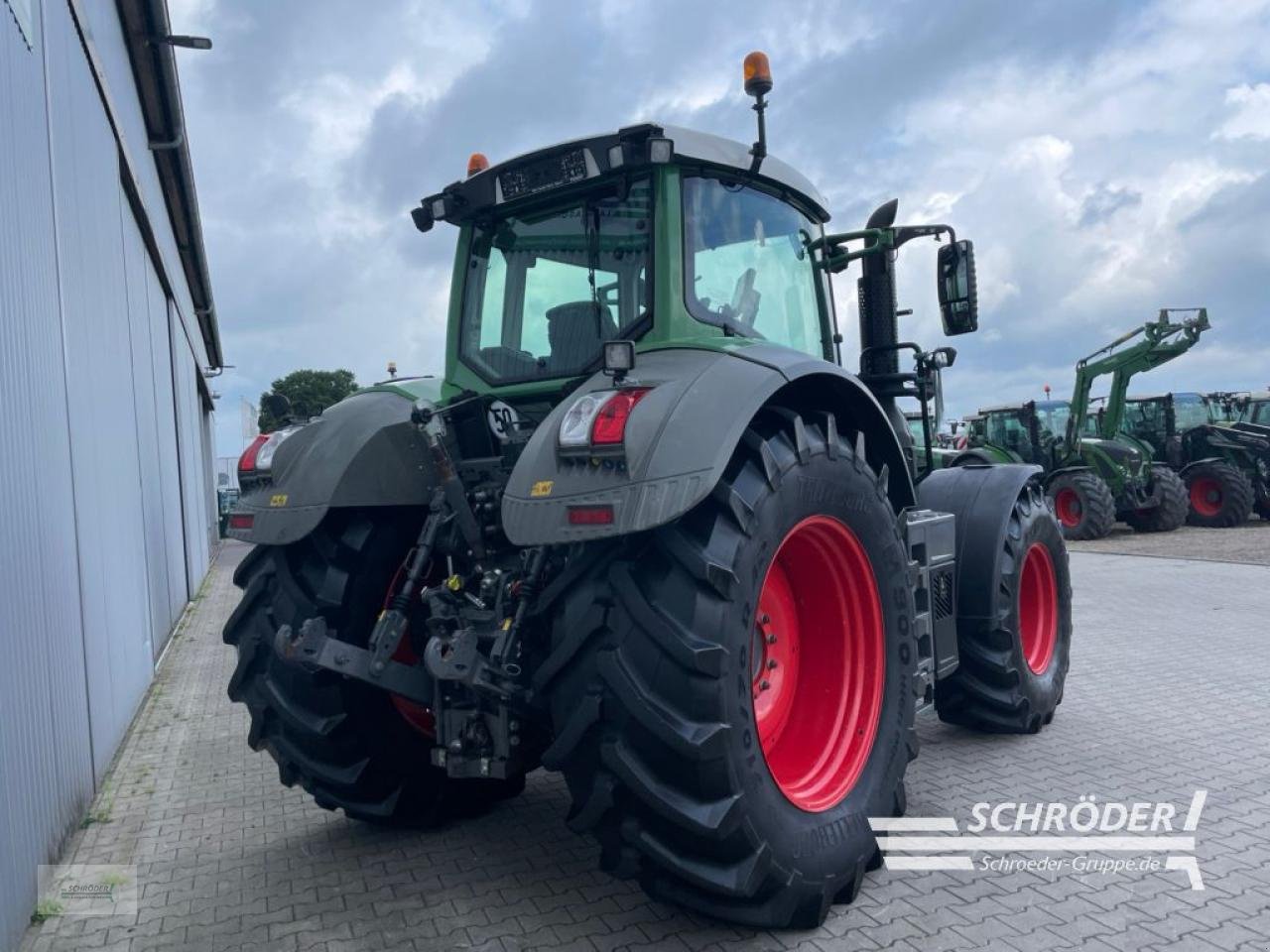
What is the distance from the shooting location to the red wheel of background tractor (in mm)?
Answer: 16344

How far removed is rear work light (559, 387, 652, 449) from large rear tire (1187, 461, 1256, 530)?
18.0 m

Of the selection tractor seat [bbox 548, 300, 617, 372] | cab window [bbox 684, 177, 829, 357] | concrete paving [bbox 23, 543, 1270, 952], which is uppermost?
cab window [bbox 684, 177, 829, 357]

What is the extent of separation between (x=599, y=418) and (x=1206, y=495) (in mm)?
18683

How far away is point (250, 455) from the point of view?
3.83 m

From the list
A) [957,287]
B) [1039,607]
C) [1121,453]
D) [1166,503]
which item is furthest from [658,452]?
[1166,503]

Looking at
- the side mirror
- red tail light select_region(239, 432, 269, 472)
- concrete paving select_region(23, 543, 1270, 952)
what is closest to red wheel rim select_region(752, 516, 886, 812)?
concrete paving select_region(23, 543, 1270, 952)

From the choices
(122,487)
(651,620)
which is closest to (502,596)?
(651,620)

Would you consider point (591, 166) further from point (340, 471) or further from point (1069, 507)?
point (1069, 507)

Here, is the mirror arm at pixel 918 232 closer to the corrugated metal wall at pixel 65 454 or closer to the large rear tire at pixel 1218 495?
the corrugated metal wall at pixel 65 454

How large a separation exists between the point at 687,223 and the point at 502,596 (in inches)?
58.3

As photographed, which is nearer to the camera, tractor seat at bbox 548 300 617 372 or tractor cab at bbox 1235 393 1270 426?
tractor seat at bbox 548 300 617 372

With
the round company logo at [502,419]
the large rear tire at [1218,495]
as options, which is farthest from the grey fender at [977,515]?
the large rear tire at [1218,495]

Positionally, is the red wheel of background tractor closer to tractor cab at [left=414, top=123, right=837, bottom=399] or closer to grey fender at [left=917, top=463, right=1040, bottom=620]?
grey fender at [left=917, top=463, right=1040, bottom=620]

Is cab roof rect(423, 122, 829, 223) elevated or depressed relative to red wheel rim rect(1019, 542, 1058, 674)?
elevated
